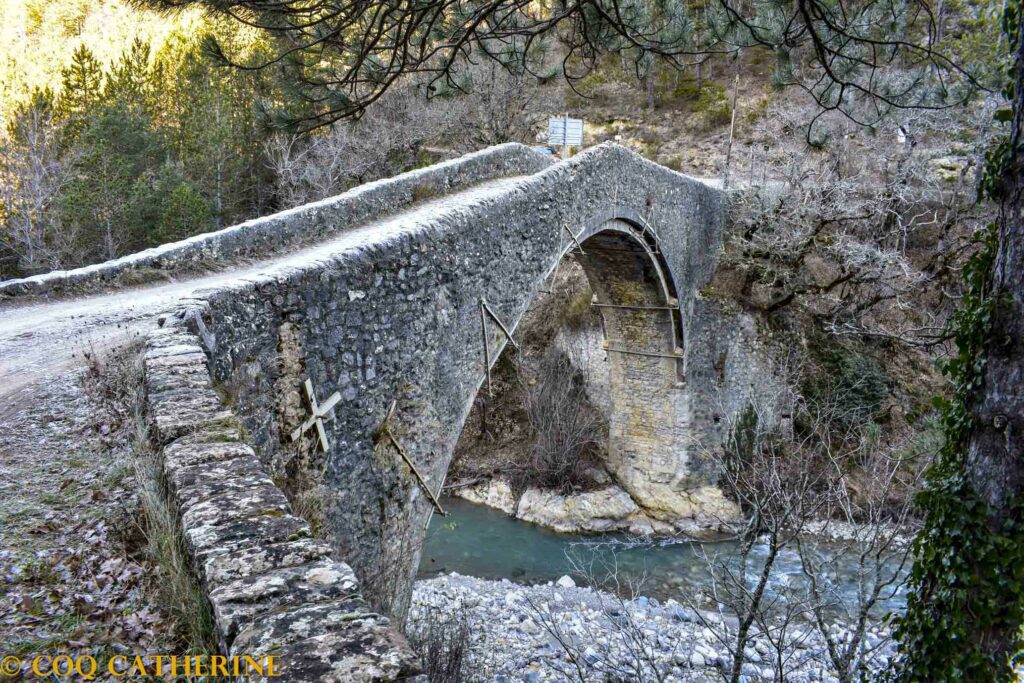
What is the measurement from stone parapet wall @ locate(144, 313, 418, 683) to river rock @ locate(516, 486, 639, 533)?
1222 centimetres

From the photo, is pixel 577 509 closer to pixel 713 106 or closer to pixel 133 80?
pixel 133 80

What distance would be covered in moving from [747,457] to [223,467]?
14798 millimetres

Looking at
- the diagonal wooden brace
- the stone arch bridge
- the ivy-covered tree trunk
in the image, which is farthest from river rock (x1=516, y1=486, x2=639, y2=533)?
the ivy-covered tree trunk

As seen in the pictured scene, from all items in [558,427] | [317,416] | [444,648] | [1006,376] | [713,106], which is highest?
[713,106]

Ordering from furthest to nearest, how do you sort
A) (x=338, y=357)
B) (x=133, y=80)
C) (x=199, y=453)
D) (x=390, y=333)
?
(x=133, y=80)
(x=390, y=333)
(x=338, y=357)
(x=199, y=453)

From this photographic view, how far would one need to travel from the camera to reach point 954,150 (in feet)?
49.8

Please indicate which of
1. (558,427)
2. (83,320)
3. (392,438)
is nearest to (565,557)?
(558,427)

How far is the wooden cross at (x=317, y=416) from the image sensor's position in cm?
448

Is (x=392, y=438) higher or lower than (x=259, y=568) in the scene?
lower

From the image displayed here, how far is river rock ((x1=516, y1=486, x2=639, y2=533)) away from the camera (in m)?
14.3

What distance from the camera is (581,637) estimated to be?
8.90 m

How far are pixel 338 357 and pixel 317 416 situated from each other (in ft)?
1.48

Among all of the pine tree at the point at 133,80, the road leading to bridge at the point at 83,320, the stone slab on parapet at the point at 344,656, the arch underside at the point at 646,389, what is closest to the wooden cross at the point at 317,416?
the road leading to bridge at the point at 83,320

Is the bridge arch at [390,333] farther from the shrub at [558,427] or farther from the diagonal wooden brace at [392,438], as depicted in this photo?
the shrub at [558,427]
